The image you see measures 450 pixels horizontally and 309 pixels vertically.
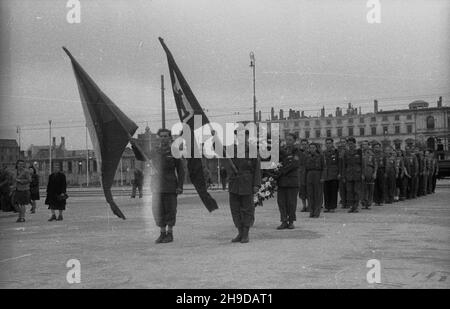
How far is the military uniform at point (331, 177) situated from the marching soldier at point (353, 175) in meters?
0.28

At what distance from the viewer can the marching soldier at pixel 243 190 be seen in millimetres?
9656

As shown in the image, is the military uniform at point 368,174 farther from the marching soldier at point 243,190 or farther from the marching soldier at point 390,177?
the marching soldier at point 243,190

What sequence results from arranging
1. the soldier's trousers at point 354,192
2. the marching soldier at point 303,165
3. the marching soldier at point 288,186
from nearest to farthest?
the marching soldier at point 288,186, the marching soldier at point 303,165, the soldier's trousers at point 354,192

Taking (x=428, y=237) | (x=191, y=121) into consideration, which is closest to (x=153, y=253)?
(x=191, y=121)

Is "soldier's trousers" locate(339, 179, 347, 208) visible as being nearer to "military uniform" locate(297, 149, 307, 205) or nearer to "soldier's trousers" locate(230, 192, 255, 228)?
"military uniform" locate(297, 149, 307, 205)

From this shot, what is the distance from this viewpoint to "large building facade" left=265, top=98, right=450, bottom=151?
329ft

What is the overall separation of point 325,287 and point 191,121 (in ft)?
18.4

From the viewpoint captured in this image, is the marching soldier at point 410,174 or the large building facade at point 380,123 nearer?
the marching soldier at point 410,174

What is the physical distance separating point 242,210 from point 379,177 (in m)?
9.68

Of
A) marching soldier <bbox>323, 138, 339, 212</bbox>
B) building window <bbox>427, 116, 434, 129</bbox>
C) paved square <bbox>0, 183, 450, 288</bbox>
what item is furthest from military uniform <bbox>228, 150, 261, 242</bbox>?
building window <bbox>427, 116, 434, 129</bbox>

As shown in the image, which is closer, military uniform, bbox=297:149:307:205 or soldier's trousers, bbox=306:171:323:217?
soldier's trousers, bbox=306:171:323:217

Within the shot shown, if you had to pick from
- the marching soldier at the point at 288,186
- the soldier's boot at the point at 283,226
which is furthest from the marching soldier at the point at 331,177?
the soldier's boot at the point at 283,226

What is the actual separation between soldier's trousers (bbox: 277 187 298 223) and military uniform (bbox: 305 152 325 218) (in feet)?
7.83

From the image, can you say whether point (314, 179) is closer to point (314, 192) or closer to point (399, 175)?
point (314, 192)
